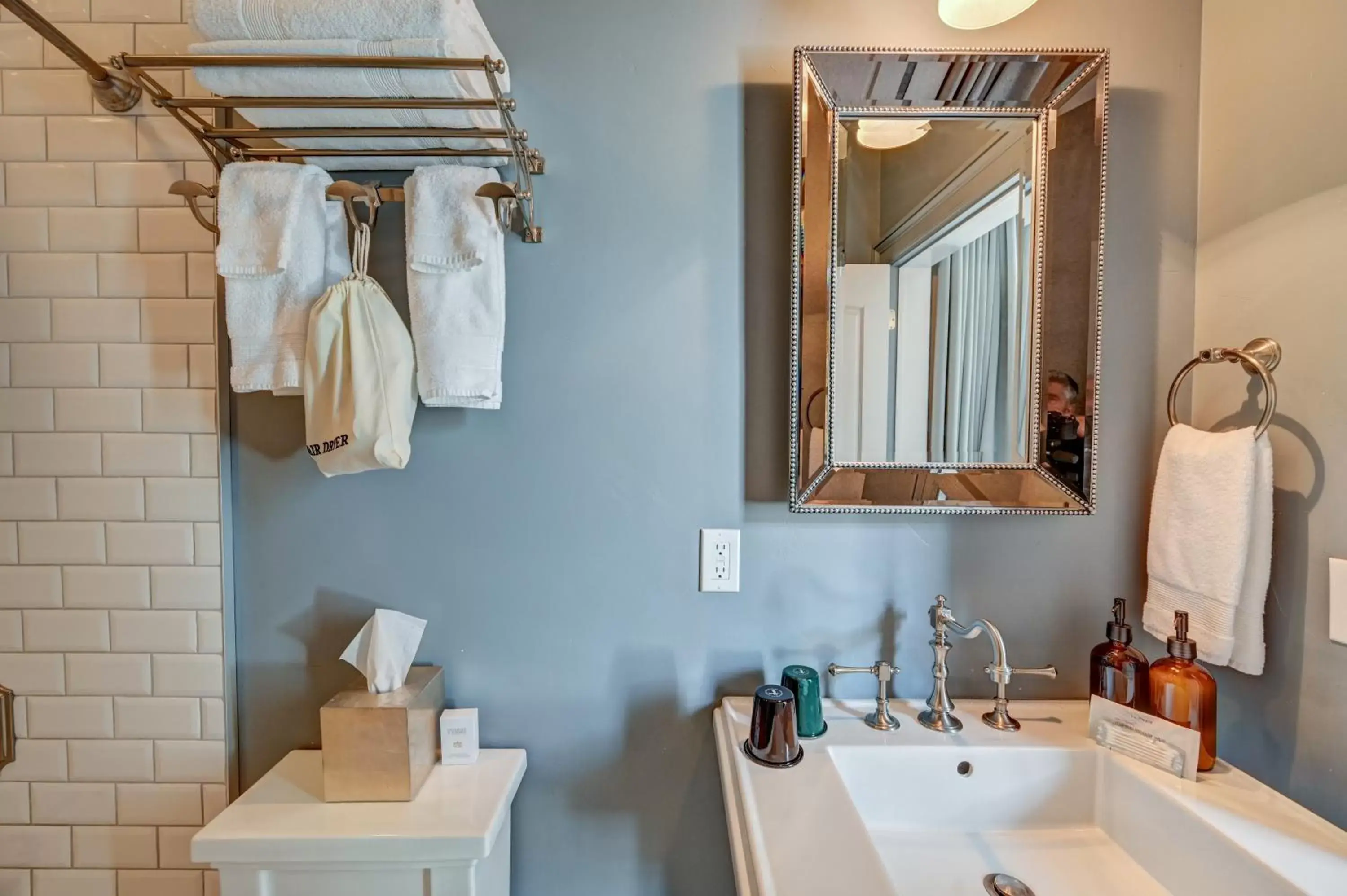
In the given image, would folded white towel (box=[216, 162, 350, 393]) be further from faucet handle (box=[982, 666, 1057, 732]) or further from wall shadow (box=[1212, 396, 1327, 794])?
wall shadow (box=[1212, 396, 1327, 794])

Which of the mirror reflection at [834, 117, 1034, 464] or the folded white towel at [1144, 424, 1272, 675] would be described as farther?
the mirror reflection at [834, 117, 1034, 464]

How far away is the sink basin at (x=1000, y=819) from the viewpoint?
669mm

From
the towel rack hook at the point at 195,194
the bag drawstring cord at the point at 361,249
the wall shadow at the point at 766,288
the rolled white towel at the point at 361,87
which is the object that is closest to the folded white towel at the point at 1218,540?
the wall shadow at the point at 766,288

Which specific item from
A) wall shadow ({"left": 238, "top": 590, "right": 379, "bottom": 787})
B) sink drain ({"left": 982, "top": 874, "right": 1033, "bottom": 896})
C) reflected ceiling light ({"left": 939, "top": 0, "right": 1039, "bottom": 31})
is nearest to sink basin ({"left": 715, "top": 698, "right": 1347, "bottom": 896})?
sink drain ({"left": 982, "top": 874, "right": 1033, "bottom": 896})

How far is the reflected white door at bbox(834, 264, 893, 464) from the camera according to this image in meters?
1.01

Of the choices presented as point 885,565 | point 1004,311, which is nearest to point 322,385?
point 885,565

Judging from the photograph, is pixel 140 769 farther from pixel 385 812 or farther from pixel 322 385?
pixel 322 385

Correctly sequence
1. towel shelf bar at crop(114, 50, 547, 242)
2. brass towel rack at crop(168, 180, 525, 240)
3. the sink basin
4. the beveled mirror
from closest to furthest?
the sink basin, towel shelf bar at crop(114, 50, 547, 242), brass towel rack at crop(168, 180, 525, 240), the beveled mirror

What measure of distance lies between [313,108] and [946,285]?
1.08 metres

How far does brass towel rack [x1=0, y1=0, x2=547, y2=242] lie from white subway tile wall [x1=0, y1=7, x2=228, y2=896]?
0.07 metres

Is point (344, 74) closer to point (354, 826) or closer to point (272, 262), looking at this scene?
point (272, 262)

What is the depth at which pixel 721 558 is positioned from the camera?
3.46 feet

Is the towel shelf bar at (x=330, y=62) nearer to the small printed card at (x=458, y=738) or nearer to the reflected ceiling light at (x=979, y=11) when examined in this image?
the reflected ceiling light at (x=979, y=11)

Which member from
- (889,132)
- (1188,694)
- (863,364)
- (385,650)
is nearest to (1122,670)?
(1188,694)
